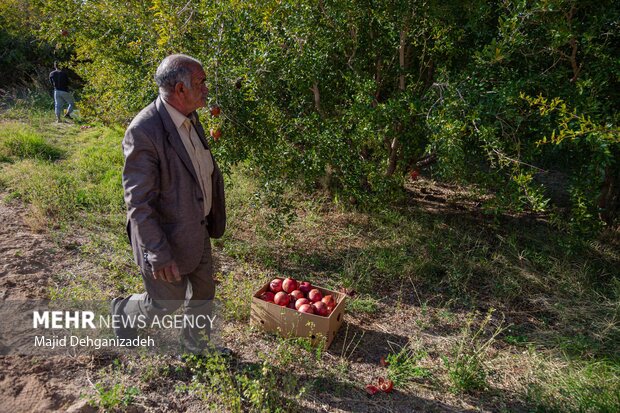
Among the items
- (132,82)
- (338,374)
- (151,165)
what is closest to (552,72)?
(338,374)

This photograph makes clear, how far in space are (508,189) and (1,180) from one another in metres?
5.95

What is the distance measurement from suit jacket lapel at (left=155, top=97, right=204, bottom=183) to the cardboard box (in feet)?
3.92

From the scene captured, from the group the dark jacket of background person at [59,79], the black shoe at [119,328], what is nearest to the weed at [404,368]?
the black shoe at [119,328]

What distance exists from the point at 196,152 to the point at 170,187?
27 centimetres

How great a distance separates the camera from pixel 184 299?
2.85m

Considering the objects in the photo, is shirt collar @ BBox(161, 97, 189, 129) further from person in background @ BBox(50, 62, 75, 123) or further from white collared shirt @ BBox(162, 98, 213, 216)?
person in background @ BBox(50, 62, 75, 123)

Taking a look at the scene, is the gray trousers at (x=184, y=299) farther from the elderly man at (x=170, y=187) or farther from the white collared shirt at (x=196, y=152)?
the white collared shirt at (x=196, y=152)

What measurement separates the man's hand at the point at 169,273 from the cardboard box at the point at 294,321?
0.86 metres

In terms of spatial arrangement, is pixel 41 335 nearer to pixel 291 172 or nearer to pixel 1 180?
pixel 291 172

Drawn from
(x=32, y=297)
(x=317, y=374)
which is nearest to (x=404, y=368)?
(x=317, y=374)

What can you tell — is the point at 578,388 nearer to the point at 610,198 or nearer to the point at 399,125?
the point at 399,125

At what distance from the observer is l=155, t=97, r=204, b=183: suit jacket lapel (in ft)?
8.20

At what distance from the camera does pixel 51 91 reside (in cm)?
1299

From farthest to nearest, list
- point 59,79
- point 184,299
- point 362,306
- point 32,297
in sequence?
point 59,79
point 362,306
point 32,297
point 184,299
